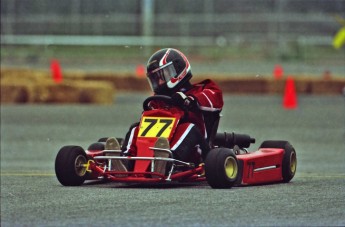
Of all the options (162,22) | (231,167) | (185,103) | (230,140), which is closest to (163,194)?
(231,167)

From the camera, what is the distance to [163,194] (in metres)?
8.95

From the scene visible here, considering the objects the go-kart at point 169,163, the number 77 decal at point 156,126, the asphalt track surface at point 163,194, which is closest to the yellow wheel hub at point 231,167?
the go-kart at point 169,163

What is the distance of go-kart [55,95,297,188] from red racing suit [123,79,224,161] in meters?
0.06

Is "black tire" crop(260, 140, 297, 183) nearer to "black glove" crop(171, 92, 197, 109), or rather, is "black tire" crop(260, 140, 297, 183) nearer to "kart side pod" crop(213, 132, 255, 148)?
"kart side pod" crop(213, 132, 255, 148)

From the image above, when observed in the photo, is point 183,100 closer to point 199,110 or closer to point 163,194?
point 199,110

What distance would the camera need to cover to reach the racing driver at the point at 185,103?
9695 mm

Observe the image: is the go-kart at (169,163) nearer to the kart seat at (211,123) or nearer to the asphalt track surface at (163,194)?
the kart seat at (211,123)

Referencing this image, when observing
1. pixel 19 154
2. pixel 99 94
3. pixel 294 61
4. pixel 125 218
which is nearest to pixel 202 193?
pixel 125 218

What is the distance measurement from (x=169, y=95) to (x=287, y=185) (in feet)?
4.22

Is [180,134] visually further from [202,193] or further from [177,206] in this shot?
[177,206]

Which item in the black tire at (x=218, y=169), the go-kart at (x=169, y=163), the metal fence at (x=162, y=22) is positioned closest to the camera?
the black tire at (x=218, y=169)

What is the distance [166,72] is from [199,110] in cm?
45

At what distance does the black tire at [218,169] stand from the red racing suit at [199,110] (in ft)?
1.47

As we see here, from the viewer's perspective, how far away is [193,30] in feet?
120
